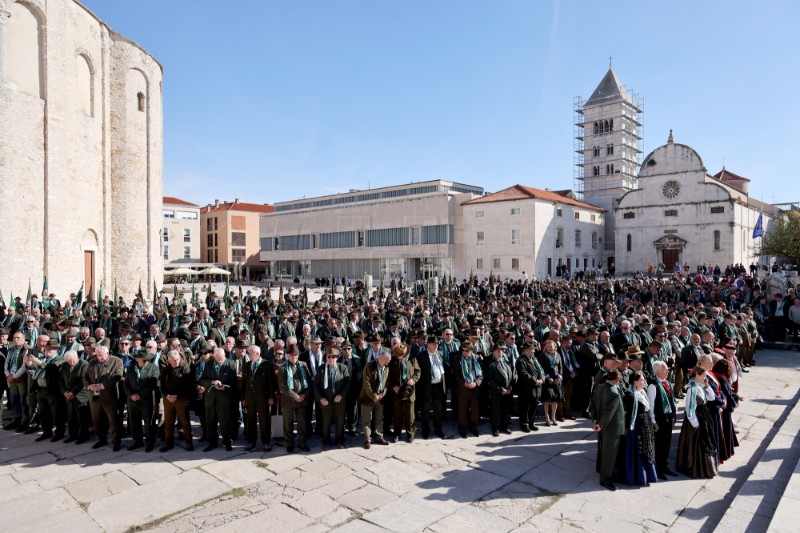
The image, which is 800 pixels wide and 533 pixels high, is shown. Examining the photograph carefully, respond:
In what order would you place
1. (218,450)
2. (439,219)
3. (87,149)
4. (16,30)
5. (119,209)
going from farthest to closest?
1. (439,219)
2. (119,209)
3. (87,149)
4. (16,30)
5. (218,450)

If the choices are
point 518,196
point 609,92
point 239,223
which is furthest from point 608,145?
point 239,223

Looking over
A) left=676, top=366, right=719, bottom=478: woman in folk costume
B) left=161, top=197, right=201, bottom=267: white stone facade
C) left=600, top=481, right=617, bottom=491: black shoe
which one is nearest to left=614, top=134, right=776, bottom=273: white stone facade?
left=676, top=366, right=719, bottom=478: woman in folk costume

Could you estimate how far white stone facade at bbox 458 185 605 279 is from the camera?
42.0 meters

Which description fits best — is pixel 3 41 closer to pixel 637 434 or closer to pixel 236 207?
pixel 637 434

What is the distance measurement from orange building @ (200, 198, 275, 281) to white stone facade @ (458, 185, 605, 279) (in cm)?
3446

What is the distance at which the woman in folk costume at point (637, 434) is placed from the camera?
6496 millimetres

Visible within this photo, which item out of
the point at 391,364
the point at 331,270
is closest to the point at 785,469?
the point at 391,364

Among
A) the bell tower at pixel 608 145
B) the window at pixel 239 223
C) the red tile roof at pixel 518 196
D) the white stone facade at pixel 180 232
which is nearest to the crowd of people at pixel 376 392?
the red tile roof at pixel 518 196

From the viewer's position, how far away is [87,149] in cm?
2517

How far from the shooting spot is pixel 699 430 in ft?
22.2

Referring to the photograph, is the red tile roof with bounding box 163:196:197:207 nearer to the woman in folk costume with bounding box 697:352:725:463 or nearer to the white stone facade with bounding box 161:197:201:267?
the white stone facade with bounding box 161:197:201:267

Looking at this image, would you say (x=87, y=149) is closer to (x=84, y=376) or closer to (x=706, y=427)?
(x=84, y=376)

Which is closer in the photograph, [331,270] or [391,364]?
[391,364]

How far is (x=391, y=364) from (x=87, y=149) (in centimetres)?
2387
